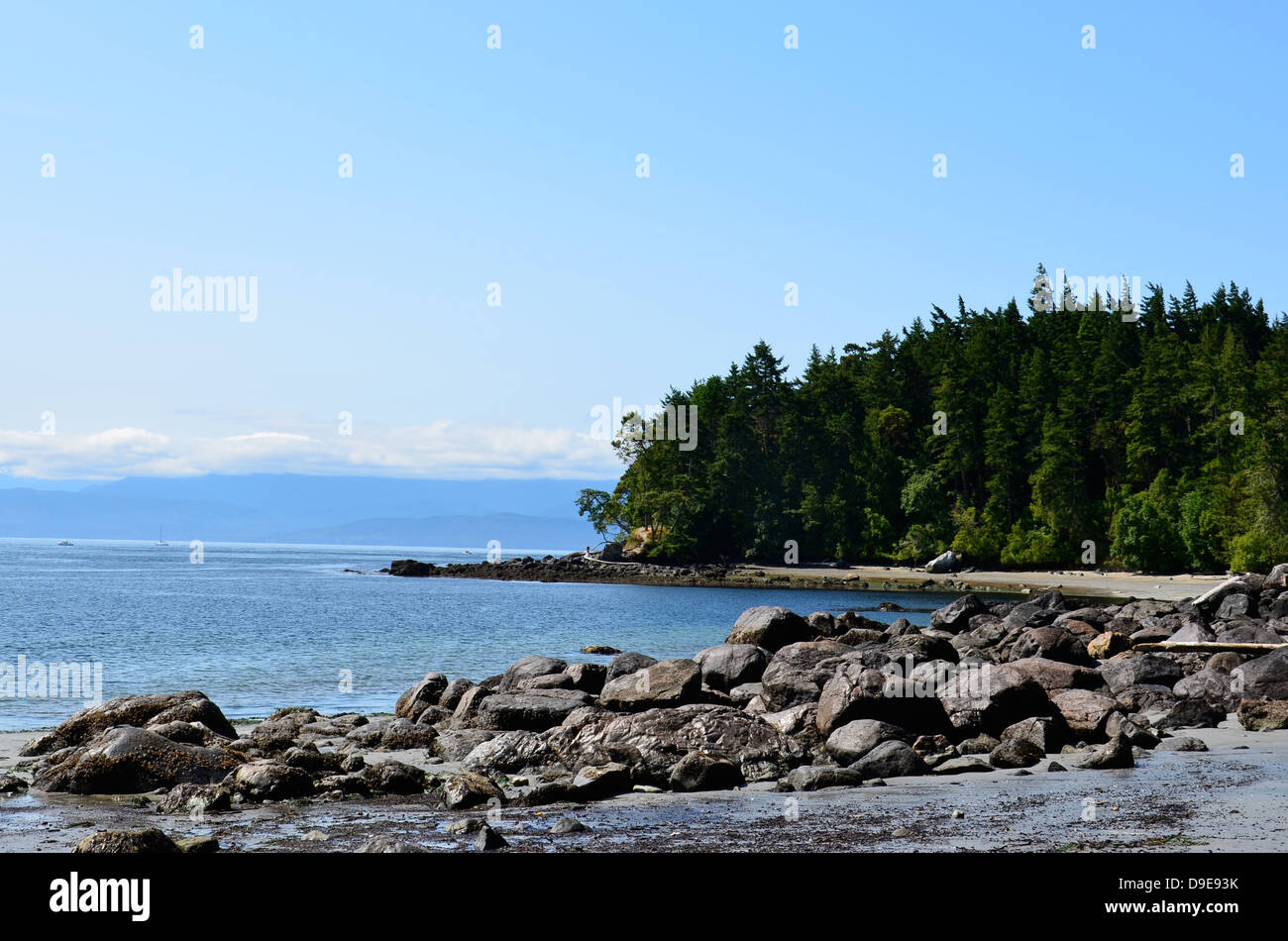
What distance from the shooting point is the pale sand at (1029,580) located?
230 feet

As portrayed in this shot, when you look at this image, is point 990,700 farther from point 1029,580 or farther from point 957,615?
point 1029,580

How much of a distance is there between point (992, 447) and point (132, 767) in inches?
3748

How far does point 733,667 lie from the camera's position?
77.4 feet

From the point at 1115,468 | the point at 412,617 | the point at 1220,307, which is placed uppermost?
the point at 1220,307

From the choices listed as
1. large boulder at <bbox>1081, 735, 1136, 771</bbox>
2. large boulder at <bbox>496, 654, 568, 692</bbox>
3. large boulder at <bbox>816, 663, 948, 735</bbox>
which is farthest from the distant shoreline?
large boulder at <bbox>1081, 735, 1136, 771</bbox>

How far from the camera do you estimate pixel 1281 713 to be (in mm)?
18859

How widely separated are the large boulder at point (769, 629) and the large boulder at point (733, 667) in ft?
14.0

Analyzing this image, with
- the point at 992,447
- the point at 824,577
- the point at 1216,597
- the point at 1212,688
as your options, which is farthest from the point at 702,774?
the point at 992,447

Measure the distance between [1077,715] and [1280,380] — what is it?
2910 inches

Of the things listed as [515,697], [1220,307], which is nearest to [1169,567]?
[1220,307]

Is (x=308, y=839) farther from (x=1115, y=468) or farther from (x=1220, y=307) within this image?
(x=1220, y=307)

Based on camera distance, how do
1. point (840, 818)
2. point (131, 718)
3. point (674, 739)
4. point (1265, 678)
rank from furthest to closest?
point (1265, 678) → point (131, 718) → point (674, 739) → point (840, 818)

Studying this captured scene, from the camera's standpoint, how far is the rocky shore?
1428 centimetres
